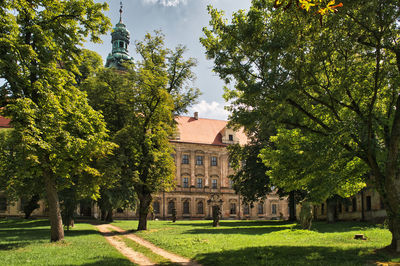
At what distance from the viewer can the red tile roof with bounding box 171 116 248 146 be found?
173 feet

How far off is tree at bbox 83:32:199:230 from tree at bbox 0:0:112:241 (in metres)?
6.66

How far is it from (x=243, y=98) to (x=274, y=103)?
5.97 ft

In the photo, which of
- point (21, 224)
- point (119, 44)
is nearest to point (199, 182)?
point (119, 44)

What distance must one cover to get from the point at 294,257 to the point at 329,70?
6.64 meters

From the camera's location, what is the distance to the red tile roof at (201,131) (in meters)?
52.7

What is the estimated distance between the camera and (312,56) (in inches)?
428

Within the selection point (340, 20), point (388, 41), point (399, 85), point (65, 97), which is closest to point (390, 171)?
point (399, 85)

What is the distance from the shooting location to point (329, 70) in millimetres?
11922

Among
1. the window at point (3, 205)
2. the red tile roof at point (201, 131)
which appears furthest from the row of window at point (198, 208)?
the window at point (3, 205)

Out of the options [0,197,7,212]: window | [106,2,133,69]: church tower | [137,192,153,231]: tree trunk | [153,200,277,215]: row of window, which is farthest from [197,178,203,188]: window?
[137,192,153,231]: tree trunk

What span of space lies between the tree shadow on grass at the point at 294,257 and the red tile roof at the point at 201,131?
40.2 metres

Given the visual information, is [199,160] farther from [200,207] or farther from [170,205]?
[170,205]

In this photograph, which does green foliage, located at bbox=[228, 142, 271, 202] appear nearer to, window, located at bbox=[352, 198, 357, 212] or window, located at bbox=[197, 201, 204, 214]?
window, located at bbox=[352, 198, 357, 212]

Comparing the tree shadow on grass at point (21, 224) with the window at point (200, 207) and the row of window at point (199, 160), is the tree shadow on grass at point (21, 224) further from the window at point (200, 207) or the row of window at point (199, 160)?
the window at point (200, 207)
